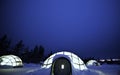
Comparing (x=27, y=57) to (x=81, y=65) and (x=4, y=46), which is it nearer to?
(x=4, y=46)

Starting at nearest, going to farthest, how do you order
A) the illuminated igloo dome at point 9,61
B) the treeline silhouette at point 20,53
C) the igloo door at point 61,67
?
the igloo door at point 61,67, the illuminated igloo dome at point 9,61, the treeline silhouette at point 20,53

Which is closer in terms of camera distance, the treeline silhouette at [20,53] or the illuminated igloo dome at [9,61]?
the illuminated igloo dome at [9,61]

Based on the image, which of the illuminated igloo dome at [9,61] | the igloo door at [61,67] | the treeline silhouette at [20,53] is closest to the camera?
the igloo door at [61,67]

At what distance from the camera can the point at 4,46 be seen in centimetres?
5712

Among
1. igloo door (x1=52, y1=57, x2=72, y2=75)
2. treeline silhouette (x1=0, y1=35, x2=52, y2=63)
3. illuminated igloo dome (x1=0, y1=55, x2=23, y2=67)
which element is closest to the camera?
igloo door (x1=52, y1=57, x2=72, y2=75)

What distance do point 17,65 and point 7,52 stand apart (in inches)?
943

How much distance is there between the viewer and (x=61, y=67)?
20188 mm

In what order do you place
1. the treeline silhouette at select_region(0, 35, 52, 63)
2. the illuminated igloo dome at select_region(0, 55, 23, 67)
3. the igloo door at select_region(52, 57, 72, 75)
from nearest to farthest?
the igloo door at select_region(52, 57, 72, 75) → the illuminated igloo dome at select_region(0, 55, 23, 67) → the treeline silhouette at select_region(0, 35, 52, 63)

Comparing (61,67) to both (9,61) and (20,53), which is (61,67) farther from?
(20,53)

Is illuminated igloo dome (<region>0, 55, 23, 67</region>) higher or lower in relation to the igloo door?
higher

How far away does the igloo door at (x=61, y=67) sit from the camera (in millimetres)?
20016

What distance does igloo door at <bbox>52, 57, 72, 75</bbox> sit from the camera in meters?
20.0

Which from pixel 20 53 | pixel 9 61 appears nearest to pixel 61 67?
pixel 9 61

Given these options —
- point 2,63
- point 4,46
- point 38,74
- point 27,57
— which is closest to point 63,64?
point 38,74
